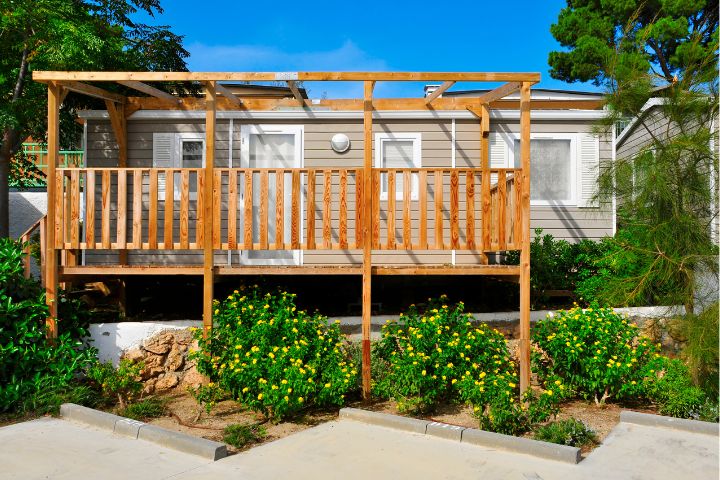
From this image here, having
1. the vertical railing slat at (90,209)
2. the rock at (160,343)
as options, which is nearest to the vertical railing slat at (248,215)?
the rock at (160,343)

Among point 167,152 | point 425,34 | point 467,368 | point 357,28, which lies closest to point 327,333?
point 467,368

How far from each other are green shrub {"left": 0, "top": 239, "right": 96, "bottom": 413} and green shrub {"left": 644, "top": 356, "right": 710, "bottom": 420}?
6.13 meters

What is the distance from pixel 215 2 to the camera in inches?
758

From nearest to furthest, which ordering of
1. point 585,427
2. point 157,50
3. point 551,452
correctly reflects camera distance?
point 551,452
point 585,427
point 157,50

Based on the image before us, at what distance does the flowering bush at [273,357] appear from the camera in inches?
239

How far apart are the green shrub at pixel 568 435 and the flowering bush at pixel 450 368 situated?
1.00ft

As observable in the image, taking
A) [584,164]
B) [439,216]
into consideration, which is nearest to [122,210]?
[439,216]

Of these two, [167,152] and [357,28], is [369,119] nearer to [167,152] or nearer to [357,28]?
[167,152]

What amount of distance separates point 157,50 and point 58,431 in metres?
7.13

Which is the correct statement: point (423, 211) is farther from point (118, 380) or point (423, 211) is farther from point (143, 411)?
point (118, 380)

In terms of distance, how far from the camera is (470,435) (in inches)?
217

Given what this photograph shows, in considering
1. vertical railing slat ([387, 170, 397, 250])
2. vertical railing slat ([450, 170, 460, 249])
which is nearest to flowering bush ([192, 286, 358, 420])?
vertical railing slat ([387, 170, 397, 250])

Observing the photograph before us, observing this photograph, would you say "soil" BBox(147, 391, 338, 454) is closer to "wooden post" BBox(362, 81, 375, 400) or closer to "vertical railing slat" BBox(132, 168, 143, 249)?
"wooden post" BBox(362, 81, 375, 400)

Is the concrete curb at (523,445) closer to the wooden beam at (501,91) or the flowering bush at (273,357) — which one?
the flowering bush at (273,357)
